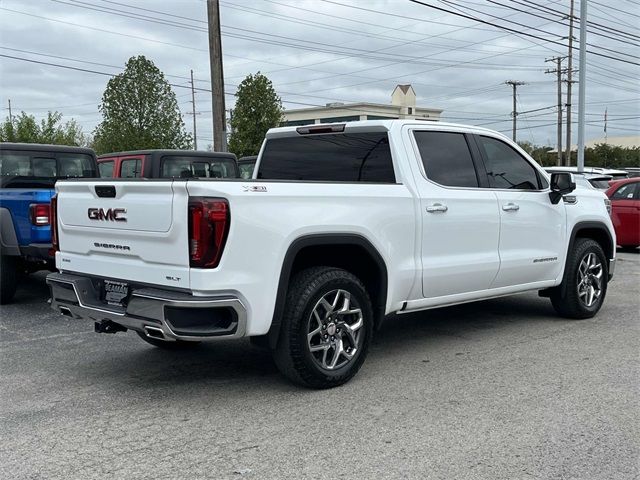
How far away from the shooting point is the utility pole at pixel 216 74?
52.3 ft

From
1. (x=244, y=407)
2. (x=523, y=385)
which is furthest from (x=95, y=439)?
(x=523, y=385)

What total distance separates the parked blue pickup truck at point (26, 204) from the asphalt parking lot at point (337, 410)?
1466 mm

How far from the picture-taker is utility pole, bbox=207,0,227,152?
1595cm

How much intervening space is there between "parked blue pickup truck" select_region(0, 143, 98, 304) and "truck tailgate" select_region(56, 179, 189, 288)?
9.22ft

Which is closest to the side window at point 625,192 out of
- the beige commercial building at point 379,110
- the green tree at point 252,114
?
the green tree at point 252,114

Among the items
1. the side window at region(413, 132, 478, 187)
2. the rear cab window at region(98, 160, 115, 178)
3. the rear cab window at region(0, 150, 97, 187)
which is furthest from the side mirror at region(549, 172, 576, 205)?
the rear cab window at region(98, 160, 115, 178)

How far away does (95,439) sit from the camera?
4.12 meters

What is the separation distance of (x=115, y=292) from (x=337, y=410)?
1.75 m

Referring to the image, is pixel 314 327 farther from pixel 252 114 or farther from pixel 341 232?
pixel 252 114

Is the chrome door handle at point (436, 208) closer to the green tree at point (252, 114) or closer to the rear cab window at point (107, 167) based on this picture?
the rear cab window at point (107, 167)

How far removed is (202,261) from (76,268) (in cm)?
144

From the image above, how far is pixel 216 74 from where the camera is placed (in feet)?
52.5

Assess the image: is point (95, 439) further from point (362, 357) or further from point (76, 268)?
point (362, 357)

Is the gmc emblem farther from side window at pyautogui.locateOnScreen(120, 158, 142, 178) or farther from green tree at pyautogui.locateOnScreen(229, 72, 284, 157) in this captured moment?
green tree at pyautogui.locateOnScreen(229, 72, 284, 157)
